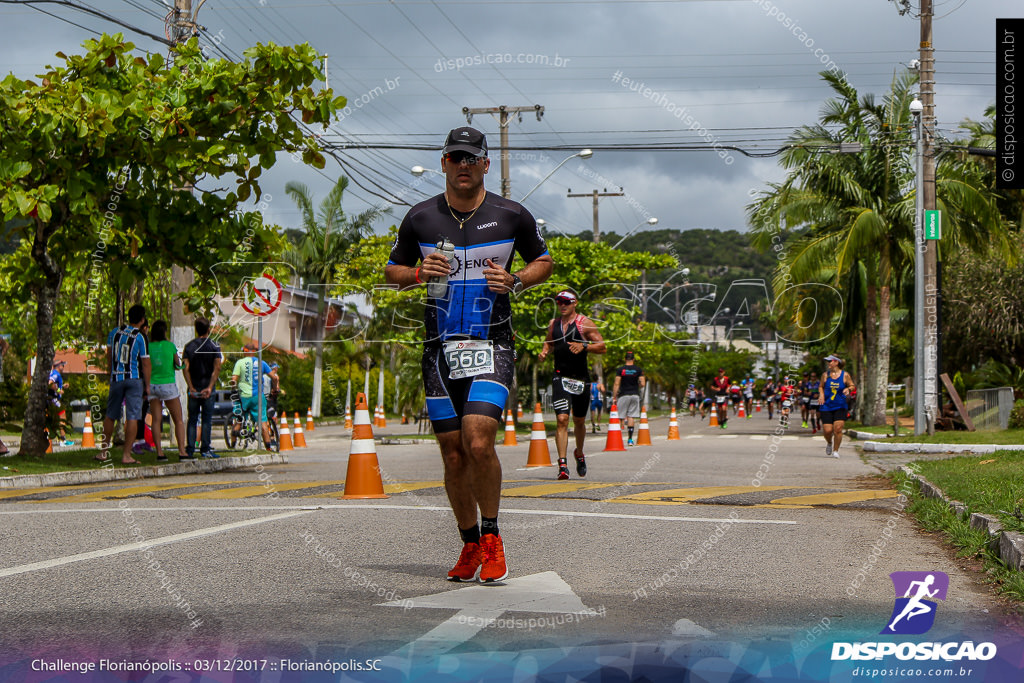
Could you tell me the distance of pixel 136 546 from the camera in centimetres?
693

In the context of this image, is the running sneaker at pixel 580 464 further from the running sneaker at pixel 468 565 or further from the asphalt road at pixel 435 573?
the running sneaker at pixel 468 565

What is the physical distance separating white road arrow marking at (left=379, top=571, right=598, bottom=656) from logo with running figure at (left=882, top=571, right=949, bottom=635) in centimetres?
130

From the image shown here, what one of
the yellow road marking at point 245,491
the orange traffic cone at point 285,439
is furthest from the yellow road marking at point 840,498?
the orange traffic cone at point 285,439

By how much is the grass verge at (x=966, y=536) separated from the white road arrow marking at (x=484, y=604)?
2121 mm

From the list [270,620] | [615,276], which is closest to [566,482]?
[270,620]

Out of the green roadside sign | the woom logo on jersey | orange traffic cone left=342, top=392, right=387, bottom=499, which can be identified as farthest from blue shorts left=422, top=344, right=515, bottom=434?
the green roadside sign

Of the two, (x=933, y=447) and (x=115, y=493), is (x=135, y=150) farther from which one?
(x=933, y=447)

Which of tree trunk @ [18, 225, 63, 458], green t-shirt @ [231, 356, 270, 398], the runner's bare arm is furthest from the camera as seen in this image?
green t-shirt @ [231, 356, 270, 398]

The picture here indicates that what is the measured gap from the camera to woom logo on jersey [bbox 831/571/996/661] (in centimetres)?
435

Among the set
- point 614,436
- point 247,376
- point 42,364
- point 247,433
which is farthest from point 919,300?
point 42,364

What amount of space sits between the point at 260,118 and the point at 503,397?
8.68 m

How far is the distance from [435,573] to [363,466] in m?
3.86

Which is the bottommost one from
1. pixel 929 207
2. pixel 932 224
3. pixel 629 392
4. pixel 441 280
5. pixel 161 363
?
pixel 629 392

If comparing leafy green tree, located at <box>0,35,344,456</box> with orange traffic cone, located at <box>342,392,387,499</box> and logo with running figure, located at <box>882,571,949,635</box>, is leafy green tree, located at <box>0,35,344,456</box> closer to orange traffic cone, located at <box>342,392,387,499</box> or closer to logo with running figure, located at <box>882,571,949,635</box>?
orange traffic cone, located at <box>342,392,387,499</box>
